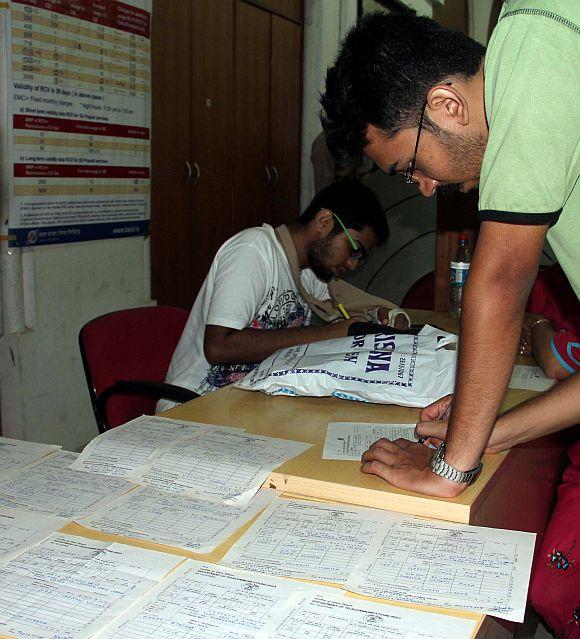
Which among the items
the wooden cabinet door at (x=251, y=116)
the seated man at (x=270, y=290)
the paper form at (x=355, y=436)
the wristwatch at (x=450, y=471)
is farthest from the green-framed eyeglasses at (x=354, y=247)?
the wooden cabinet door at (x=251, y=116)

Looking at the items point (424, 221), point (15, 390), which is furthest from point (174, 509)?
point (424, 221)

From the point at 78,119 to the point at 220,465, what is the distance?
2.07 meters

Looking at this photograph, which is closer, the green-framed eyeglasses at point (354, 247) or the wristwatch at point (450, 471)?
the wristwatch at point (450, 471)

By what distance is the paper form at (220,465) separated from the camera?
1189 millimetres

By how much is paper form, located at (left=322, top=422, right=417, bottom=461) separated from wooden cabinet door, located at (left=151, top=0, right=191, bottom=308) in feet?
7.05

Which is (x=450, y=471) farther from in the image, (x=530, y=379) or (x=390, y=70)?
(x=530, y=379)

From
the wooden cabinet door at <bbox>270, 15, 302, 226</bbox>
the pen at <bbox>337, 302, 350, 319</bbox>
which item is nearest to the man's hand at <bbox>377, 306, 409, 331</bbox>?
the pen at <bbox>337, 302, 350, 319</bbox>

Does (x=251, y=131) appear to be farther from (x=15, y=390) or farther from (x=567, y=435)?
(x=567, y=435)

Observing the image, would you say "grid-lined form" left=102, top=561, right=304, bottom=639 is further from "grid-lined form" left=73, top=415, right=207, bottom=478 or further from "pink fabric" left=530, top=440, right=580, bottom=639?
"pink fabric" left=530, top=440, right=580, bottom=639

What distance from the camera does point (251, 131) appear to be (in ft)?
13.6

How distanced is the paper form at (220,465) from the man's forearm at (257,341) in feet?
2.10

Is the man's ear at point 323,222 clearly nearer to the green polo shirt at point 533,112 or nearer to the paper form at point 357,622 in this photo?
the green polo shirt at point 533,112

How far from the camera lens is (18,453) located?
1.36 meters

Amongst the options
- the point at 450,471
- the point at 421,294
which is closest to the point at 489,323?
the point at 450,471
